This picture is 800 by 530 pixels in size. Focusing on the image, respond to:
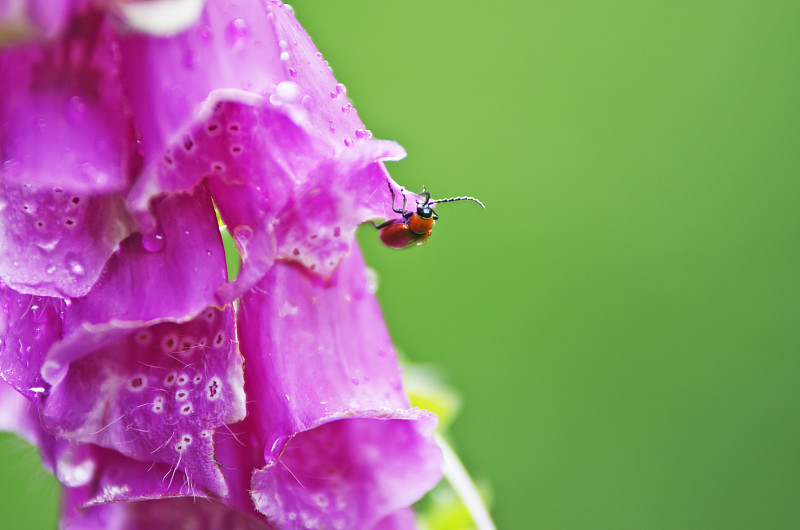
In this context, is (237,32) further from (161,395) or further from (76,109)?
(161,395)

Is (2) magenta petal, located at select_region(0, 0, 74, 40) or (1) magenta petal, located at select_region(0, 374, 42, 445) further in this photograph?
(1) magenta petal, located at select_region(0, 374, 42, 445)

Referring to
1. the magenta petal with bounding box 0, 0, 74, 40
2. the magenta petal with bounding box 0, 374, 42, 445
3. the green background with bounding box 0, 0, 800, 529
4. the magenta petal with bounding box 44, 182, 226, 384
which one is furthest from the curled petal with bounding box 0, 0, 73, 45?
the green background with bounding box 0, 0, 800, 529

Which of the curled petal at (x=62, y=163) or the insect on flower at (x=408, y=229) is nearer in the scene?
the curled petal at (x=62, y=163)

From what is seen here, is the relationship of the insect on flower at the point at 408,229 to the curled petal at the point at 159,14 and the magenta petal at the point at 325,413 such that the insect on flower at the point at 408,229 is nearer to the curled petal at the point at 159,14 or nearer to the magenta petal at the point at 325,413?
the magenta petal at the point at 325,413

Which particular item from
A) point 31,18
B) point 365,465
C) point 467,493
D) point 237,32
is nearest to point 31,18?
point 31,18

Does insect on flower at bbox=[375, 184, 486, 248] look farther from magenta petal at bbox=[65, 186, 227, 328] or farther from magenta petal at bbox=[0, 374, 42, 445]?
magenta petal at bbox=[0, 374, 42, 445]

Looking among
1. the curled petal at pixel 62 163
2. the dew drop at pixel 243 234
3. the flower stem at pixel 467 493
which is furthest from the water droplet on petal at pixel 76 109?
the flower stem at pixel 467 493

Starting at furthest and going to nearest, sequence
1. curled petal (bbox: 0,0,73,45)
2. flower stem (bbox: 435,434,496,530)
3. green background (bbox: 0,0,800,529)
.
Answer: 1. green background (bbox: 0,0,800,529)
2. flower stem (bbox: 435,434,496,530)
3. curled petal (bbox: 0,0,73,45)
